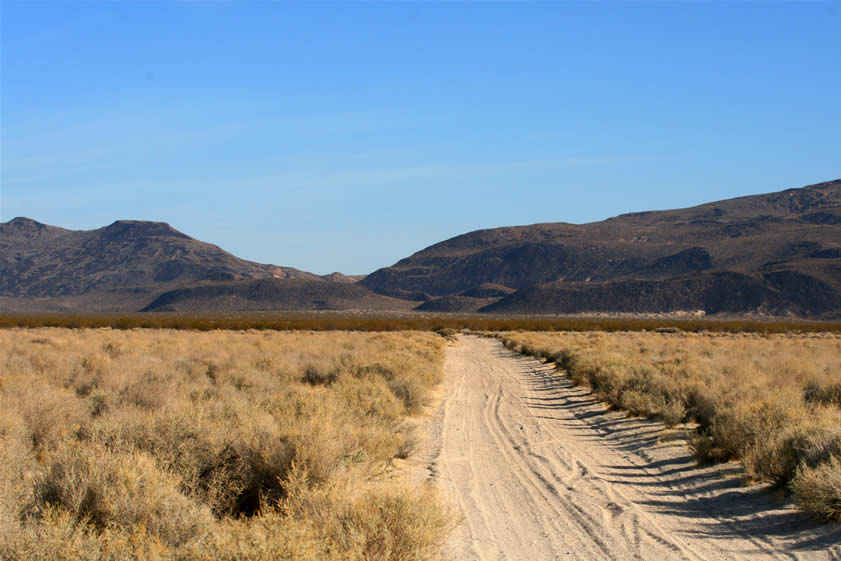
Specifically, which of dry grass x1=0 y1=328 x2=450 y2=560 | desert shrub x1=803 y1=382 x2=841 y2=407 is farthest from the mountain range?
dry grass x1=0 y1=328 x2=450 y2=560

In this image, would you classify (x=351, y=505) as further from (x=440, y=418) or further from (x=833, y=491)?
(x=440, y=418)

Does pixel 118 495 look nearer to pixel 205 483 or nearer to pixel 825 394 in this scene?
pixel 205 483

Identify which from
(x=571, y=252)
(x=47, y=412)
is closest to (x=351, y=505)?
(x=47, y=412)

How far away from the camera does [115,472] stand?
18.8 feet

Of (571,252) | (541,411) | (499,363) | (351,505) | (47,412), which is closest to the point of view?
(351,505)

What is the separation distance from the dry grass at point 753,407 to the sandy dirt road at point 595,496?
0.31 metres

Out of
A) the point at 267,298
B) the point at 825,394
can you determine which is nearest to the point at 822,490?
the point at 825,394

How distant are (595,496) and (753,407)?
11.4 ft

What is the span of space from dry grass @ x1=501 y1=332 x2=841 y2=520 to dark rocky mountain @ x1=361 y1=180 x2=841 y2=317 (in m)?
105

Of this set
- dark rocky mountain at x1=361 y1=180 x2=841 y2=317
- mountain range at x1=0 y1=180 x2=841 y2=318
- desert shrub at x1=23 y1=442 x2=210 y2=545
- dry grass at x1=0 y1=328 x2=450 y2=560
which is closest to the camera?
dry grass at x1=0 y1=328 x2=450 y2=560

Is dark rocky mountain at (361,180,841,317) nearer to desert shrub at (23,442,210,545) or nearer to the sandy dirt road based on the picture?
the sandy dirt road

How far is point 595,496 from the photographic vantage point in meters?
8.65

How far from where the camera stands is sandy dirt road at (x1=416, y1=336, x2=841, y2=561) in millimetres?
6676

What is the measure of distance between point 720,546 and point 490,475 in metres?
3.58
